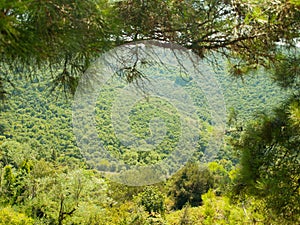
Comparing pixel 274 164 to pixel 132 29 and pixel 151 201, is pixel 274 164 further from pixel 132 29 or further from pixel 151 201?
pixel 151 201

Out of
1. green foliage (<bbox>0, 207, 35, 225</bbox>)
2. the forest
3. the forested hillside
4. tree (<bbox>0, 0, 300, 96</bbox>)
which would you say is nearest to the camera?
tree (<bbox>0, 0, 300, 96</bbox>)

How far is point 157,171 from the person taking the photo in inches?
54.4

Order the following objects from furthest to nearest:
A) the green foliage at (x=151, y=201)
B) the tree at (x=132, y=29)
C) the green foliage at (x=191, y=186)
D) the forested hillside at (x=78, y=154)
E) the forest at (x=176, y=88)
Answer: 1. the green foliage at (x=191, y=186)
2. the green foliage at (x=151, y=201)
3. the forested hillside at (x=78, y=154)
4. the forest at (x=176, y=88)
5. the tree at (x=132, y=29)

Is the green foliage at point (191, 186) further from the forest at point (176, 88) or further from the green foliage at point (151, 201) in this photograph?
the forest at point (176, 88)

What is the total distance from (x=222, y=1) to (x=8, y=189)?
318 inches

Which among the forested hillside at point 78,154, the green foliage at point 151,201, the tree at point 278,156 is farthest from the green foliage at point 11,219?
the tree at point 278,156

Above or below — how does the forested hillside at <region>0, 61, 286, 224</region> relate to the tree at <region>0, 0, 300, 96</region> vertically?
below

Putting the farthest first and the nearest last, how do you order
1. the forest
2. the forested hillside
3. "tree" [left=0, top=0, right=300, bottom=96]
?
the forested hillside, the forest, "tree" [left=0, top=0, right=300, bottom=96]

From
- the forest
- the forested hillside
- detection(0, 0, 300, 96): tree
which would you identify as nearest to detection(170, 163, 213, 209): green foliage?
the forested hillside

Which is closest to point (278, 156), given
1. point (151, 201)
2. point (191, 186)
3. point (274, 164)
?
point (274, 164)

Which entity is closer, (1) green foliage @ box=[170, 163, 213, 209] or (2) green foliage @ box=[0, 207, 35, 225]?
(2) green foliage @ box=[0, 207, 35, 225]

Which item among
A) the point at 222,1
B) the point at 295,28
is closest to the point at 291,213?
the point at 295,28

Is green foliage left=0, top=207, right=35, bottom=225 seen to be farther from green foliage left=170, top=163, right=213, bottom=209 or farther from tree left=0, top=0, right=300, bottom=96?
green foliage left=170, top=163, right=213, bottom=209

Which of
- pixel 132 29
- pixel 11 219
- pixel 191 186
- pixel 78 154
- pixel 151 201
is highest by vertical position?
pixel 132 29
